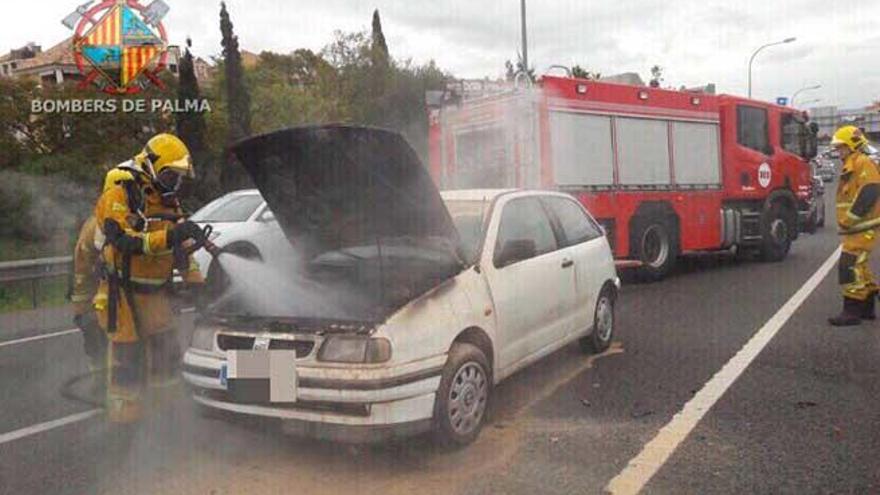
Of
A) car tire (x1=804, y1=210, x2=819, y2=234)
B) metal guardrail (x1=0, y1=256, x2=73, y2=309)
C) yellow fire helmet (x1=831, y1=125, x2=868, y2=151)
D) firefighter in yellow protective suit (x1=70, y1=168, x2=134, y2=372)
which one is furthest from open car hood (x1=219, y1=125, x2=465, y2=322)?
car tire (x1=804, y1=210, x2=819, y2=234)

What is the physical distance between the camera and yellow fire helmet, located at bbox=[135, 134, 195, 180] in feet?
13.0

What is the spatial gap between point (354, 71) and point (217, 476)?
24.7 m

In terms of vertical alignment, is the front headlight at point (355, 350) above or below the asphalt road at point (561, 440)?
above

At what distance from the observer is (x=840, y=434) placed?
412cm

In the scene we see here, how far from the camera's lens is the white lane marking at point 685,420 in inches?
141

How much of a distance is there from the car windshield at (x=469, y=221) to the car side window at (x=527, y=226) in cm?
13

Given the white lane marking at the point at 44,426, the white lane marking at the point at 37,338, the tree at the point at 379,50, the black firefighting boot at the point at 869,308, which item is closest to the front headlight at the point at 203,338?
the white lane marking at the point at 44,426

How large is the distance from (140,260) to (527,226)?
2.48 m

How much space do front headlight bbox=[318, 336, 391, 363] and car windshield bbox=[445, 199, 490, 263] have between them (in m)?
0.95

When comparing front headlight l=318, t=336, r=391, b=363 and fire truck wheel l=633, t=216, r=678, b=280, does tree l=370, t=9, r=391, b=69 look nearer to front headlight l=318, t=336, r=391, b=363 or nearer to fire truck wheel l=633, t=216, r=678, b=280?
fire truck wheel l=633, t=216, r=678, b=280

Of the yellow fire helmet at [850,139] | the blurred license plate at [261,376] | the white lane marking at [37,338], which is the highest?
the yellow fire helmet at [850,139]

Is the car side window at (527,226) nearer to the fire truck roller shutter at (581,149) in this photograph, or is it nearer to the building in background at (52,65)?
the fire truck roller shutter at (581,149)

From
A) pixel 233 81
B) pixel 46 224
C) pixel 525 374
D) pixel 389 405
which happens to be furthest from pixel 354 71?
pixel 389 405

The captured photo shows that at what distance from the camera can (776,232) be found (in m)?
11.8
